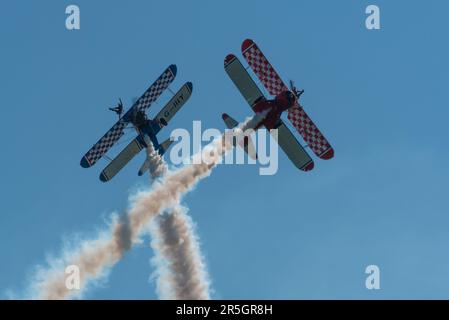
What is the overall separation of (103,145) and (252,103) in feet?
23.1

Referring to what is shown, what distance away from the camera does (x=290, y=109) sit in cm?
4019

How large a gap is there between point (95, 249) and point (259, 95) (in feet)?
27.6

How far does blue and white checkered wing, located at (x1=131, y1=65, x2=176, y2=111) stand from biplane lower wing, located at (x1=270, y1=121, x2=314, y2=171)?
17.6 feet

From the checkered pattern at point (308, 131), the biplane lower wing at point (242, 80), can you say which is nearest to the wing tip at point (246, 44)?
the biplane lower wing at point (242, 80)

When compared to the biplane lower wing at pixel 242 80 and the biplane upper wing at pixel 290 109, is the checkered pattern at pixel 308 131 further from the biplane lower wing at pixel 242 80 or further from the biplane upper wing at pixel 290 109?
the biplane lower wing at pixel 242 80

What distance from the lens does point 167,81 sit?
143 ft

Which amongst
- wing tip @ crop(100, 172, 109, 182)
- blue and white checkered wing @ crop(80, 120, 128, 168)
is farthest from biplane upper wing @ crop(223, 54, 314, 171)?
wing tip @ crop(100, 172, 109, 182)

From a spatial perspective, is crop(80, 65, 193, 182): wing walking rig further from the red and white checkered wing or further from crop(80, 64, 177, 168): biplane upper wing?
the red and white checkered wing

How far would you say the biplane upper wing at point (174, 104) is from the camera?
1729 inches

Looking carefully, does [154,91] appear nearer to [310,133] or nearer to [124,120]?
[124,120]

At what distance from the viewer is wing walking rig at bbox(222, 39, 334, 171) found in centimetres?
3984

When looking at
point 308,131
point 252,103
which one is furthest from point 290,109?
point 252,103
